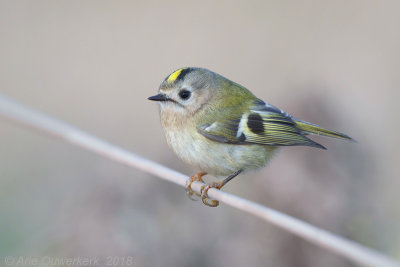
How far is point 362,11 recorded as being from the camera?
4.19m

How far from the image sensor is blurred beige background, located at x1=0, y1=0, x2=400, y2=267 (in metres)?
1.97

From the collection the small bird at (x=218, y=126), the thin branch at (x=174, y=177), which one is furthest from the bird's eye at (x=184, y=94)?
the thin branch at (x=174, y=177)

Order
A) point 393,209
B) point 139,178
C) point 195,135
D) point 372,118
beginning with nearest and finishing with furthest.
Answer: point 195,135 < point 139,178 < point 393,209 < point 372,118

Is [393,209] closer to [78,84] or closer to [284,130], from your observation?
[284,130]

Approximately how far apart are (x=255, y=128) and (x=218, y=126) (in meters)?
0.14

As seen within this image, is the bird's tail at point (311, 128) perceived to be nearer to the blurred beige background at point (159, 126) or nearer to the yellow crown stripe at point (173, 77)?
the blurred beige background at point (159, 126)

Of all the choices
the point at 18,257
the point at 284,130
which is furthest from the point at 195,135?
the point at 18,257

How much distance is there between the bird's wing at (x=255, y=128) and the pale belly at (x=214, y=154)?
1.1 inches

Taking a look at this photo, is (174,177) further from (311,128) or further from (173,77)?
(311,128)

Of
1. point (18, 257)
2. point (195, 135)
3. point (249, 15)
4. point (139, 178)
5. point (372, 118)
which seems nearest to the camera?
point (195, 135)

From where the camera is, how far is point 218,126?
1.94 metres

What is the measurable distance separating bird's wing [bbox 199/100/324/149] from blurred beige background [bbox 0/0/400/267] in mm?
169

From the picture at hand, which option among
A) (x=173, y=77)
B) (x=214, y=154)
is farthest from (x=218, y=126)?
(x=173, y=77)

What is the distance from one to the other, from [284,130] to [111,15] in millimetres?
3097
